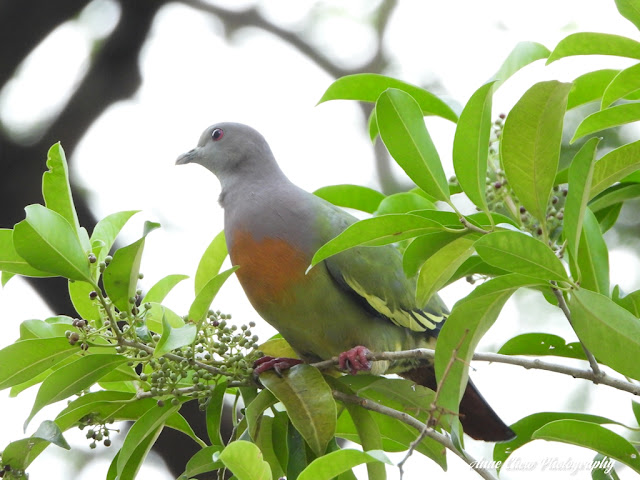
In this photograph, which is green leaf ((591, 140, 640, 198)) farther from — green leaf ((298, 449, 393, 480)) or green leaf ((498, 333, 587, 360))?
green leaf ((298, 449, 393, 480))

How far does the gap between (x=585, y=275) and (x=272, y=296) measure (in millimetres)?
926

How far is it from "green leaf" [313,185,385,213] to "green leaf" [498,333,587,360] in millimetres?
555

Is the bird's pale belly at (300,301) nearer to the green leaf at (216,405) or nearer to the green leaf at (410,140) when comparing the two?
the green leaf at (216,405)

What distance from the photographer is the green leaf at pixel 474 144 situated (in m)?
1.73

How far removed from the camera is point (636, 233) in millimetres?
4691

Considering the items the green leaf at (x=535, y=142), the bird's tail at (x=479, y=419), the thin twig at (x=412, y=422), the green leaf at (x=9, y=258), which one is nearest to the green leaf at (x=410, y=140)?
the green leaf at (x=535, y=142)

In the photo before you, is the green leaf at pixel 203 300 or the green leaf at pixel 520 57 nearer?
the green leaf at pixel 203 300

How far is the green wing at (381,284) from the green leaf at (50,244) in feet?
2.93

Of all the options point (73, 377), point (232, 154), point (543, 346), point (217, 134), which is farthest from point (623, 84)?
point (217, 134)

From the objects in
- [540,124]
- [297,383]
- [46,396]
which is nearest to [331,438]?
[297,383]

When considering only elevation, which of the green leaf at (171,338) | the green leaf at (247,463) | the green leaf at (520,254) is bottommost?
the green leaf at (247,463)

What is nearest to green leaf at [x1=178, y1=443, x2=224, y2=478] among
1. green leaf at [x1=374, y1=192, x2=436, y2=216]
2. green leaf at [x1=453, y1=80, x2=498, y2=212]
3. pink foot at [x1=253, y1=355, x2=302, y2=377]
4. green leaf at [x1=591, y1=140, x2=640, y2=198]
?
pink foot at [x1=253, y1=355, x2=302, y2=377]

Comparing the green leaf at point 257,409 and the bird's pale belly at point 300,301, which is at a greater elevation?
the bird's pale belly at point 300,301

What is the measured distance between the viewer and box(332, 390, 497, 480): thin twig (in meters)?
1.72
